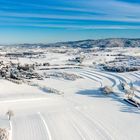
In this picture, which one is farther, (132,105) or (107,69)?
(107,69)

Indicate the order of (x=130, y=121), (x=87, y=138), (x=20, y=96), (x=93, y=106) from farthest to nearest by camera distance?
1. (x=20, y=96)
2. (x=93, y=106)
3. (x=130, y=121)
4. (x=87, y=138)

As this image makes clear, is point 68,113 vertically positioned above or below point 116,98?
above

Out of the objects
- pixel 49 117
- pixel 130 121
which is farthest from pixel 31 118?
pixel 130 121

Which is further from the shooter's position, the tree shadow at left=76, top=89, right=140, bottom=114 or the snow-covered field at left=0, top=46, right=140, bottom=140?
the tree shadow at left=76, top=89, right=140, bottom=114

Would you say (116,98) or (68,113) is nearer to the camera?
(68,113)

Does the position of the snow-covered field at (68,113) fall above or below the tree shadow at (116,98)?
above

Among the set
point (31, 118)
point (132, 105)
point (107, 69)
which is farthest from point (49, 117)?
point (107, 69)

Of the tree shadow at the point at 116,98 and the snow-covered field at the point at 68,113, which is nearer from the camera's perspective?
the snow-covered field at the point at 68,113

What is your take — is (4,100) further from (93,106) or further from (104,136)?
(104,136)

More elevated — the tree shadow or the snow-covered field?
the snow-covered field

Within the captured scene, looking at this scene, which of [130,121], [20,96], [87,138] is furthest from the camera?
[20,96]
